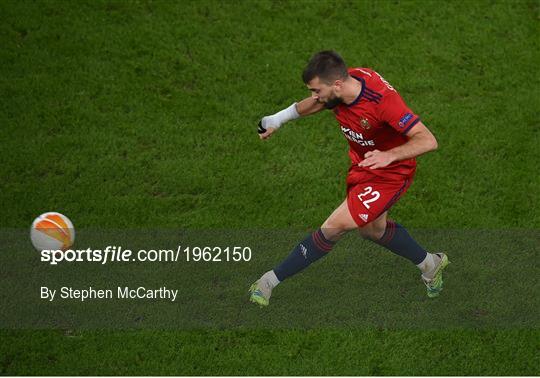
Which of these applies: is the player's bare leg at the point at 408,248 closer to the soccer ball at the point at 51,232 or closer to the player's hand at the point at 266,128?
the player's hand at the point at 266,128

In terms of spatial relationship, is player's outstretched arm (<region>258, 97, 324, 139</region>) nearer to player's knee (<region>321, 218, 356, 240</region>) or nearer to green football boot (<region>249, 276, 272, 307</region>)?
player's knee (<region>321, 218, 356, 240</region>)

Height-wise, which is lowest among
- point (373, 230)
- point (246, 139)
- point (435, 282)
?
point (435, 282)

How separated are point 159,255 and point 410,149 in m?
2.66

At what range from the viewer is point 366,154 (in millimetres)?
6730

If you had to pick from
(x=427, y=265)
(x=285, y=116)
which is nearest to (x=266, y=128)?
(x=285, y=116)

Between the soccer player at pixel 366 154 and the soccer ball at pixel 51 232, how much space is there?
1726 millimetres

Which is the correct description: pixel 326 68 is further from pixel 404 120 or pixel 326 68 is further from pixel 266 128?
pixel 266 128

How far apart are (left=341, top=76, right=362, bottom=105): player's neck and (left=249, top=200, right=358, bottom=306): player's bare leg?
0.88 meters

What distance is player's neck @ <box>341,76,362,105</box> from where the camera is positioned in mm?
6703

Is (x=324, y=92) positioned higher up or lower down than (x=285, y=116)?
lower down

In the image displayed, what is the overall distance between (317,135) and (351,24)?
189 cm

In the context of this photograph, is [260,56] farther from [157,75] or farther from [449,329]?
[449,329]

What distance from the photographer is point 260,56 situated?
33.1ft

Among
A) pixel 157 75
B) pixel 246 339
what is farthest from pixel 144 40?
pixel 246 339
